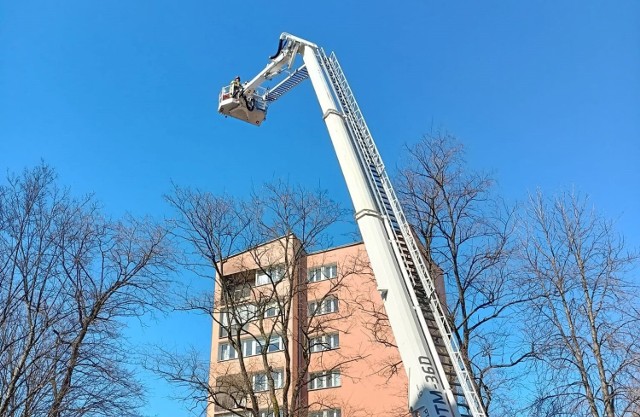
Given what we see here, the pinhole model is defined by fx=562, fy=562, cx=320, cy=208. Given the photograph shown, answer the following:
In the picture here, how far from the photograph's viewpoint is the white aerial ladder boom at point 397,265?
28.0 ft

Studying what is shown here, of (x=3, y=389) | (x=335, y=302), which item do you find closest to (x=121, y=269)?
(x=3, y=389)

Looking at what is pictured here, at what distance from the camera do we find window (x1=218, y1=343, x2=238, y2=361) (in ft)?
102

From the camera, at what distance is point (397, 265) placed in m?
9.92

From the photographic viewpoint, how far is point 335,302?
30609 millimetres

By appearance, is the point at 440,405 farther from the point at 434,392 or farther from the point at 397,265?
the point at 397,265

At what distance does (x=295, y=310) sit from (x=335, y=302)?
Result: 2.49 metres

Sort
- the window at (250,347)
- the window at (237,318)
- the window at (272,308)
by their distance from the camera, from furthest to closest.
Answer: the window at (250,347) < the window at (272,308) < the window at (237,318)

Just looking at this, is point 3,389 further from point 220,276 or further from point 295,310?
point 295,310

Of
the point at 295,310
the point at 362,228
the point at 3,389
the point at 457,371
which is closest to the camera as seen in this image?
the point at 457,371

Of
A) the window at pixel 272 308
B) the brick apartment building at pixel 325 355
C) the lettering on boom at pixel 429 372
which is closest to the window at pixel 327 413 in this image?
the brick apartment building at pixel 325 355

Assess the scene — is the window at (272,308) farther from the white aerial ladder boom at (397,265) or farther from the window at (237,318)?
the white aerial ladder boom at (397,265)

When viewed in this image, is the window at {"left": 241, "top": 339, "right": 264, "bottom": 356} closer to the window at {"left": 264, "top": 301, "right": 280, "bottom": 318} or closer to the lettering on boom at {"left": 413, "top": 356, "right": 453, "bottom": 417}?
the window at {"left": 264, "top": 301, "right": 280, "bottom": 318}

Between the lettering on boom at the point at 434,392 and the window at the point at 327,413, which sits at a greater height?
the window at the point at 327,413

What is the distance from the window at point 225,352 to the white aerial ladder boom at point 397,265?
21.0 meters
